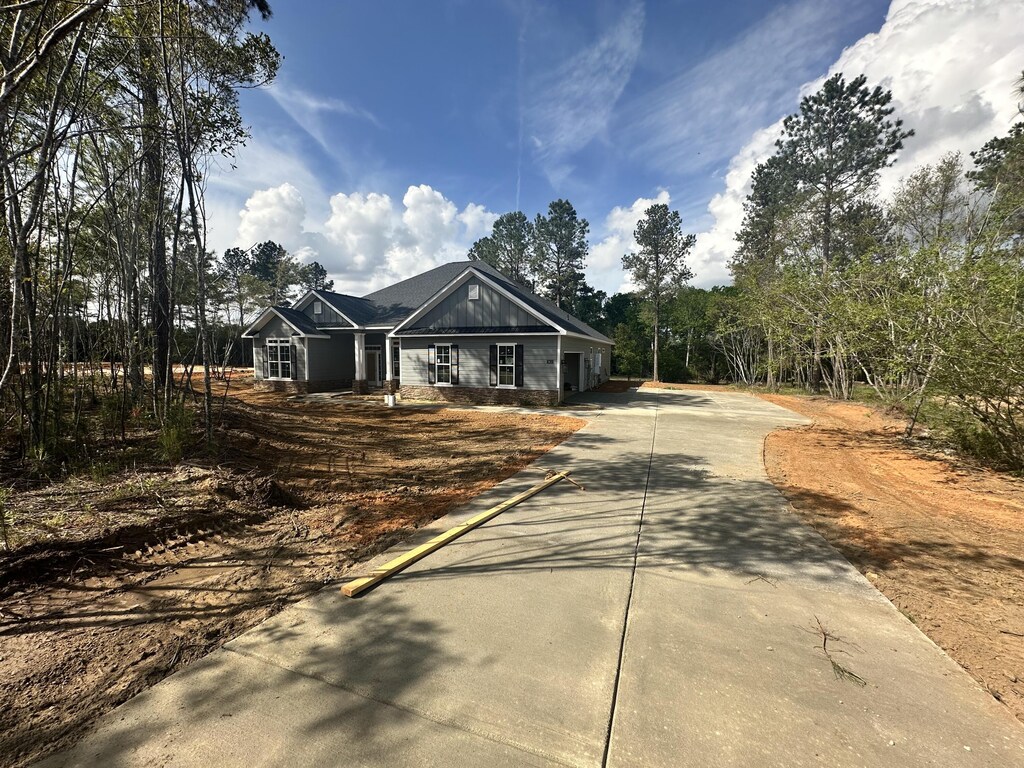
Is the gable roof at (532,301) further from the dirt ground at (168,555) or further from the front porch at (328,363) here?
the dirt ground at (168,555)

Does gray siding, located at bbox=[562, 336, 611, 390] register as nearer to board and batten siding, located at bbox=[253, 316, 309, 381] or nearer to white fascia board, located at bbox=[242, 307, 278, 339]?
board and batten siding, located at bbox=[253, 316, 309, 381]

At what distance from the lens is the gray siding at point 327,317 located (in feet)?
64.4

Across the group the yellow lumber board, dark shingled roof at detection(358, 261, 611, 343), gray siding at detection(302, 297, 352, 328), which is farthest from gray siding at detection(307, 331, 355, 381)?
the yellow lumber board

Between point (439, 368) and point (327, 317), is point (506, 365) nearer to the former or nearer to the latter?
point (439, 368)

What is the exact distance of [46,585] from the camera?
289cm

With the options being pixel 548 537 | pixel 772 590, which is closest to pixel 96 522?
pixel 548 537

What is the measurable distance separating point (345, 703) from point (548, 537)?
2.36m

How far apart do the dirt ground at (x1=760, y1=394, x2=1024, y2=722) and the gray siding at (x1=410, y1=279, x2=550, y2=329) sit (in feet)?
30.4

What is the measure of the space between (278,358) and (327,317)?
298 centimetres

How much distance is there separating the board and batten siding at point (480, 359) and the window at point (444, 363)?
25 cm

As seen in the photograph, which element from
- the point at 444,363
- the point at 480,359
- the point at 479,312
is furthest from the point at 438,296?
the point at 480,359

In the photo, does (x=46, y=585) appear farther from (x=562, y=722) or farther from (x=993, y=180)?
(x=993, y=180)

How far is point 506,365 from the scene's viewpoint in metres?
15.6

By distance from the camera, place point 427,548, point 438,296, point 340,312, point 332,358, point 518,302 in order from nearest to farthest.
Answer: point 427,548 < point 518,302 < point 438,296 < point 340,312 < point 332,358
